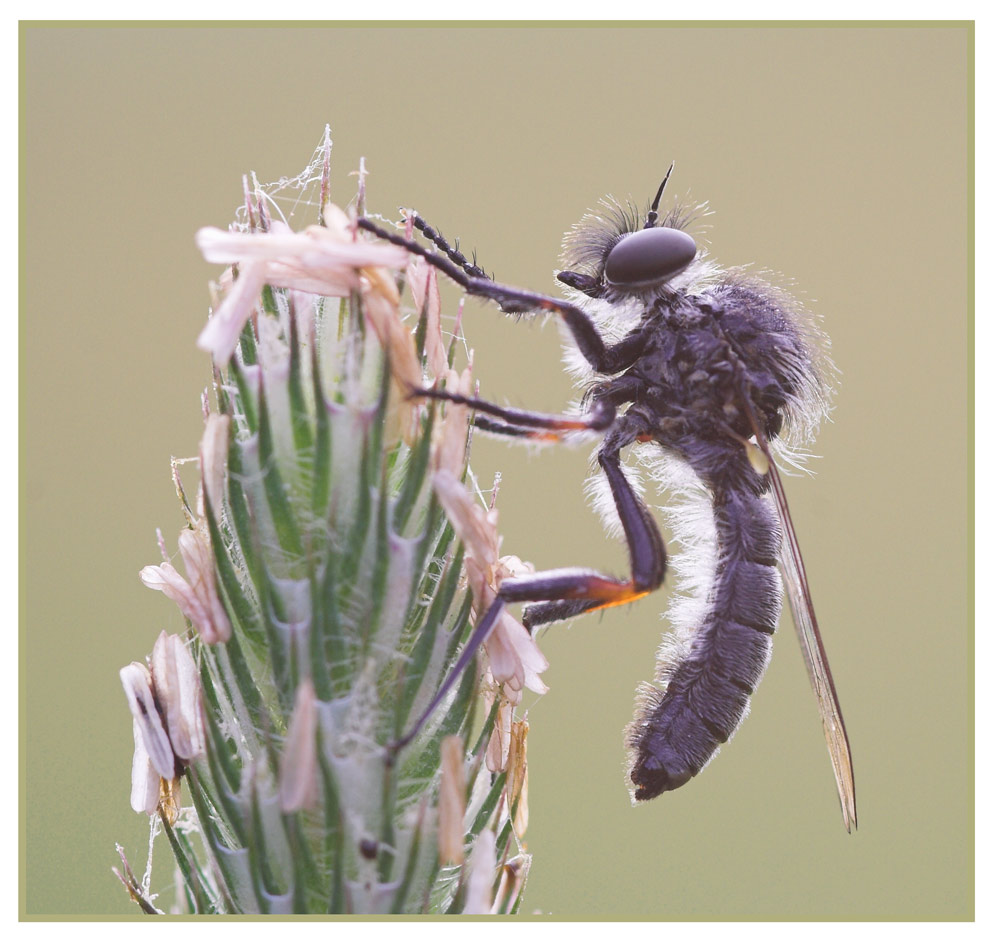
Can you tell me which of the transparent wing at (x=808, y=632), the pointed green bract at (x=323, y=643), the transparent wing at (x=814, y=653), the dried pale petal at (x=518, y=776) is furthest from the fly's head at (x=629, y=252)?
the dried pale petal at (x=518, y=776)

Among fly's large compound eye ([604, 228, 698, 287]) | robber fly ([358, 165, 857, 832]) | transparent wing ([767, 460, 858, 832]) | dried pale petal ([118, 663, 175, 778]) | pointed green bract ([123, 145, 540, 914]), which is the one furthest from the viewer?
fly's large compound eye ([604, 228, 698, 287])

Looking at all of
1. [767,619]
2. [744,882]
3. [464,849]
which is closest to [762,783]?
[744,882]

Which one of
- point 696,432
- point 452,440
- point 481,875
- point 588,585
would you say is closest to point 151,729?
point 481,875

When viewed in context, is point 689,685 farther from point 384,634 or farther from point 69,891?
point 69,891

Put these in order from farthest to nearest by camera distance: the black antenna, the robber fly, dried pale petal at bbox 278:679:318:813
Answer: the black antenna, the robber fly, dried pale petal at bbox 278:679:318:813

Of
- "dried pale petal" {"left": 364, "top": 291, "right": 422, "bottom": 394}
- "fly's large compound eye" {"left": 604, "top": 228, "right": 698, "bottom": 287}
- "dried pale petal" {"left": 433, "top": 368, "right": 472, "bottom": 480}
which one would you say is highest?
"fly's large compound eye" {"left": 604, "top": 228, "right": 698, "bottom": 287}

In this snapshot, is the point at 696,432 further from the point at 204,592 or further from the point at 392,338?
the point at 204,592

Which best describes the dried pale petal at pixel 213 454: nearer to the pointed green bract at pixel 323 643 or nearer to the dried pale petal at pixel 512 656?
the pointed green bract at pixel 323 643

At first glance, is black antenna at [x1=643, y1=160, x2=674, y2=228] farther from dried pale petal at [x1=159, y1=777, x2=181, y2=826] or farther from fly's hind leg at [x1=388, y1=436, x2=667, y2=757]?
dried pale petal at [x1=159, y1=777, x2=181, y2=826]

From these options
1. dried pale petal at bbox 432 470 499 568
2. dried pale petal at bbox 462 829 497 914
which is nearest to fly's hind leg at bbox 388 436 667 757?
dried pale petal at bbox 432 470 499 568
